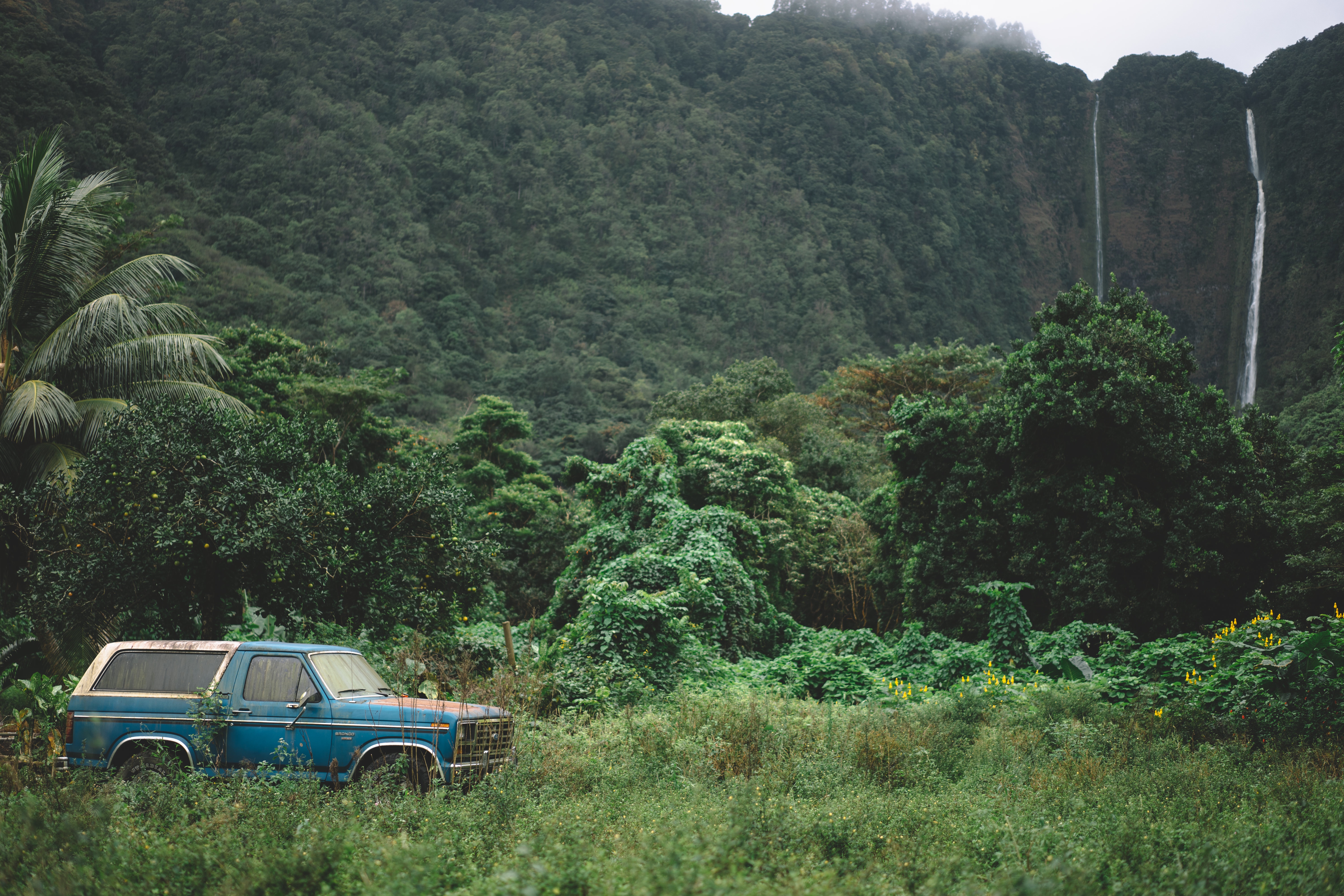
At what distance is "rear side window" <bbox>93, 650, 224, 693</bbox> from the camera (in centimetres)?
750

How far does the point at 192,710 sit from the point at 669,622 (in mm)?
6872

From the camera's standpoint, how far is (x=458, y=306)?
62281mm

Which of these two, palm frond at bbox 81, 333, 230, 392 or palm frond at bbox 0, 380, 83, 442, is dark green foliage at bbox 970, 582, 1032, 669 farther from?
palm frond at bbox 0, 380, 83, 442

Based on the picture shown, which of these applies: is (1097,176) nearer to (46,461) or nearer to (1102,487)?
(1102,487)

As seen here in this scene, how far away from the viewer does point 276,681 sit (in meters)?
7.39

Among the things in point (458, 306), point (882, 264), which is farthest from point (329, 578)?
point (882, 264)

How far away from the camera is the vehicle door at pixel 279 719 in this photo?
716 cm

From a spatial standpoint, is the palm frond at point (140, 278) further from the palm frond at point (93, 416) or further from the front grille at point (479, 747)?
the front grille at point (479, 747)

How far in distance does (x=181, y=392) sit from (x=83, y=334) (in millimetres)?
1512

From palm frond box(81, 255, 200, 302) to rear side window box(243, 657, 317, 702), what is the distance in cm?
848

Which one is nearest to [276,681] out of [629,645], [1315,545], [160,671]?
[160,671]

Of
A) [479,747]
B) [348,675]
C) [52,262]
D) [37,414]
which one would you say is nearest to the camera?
[479,747]

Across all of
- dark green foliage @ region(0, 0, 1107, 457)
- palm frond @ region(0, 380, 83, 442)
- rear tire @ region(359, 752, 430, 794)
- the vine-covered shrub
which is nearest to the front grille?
rear tire @ region(359, 752, 430, 794)

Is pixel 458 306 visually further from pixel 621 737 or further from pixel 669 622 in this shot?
pixel 621 737
